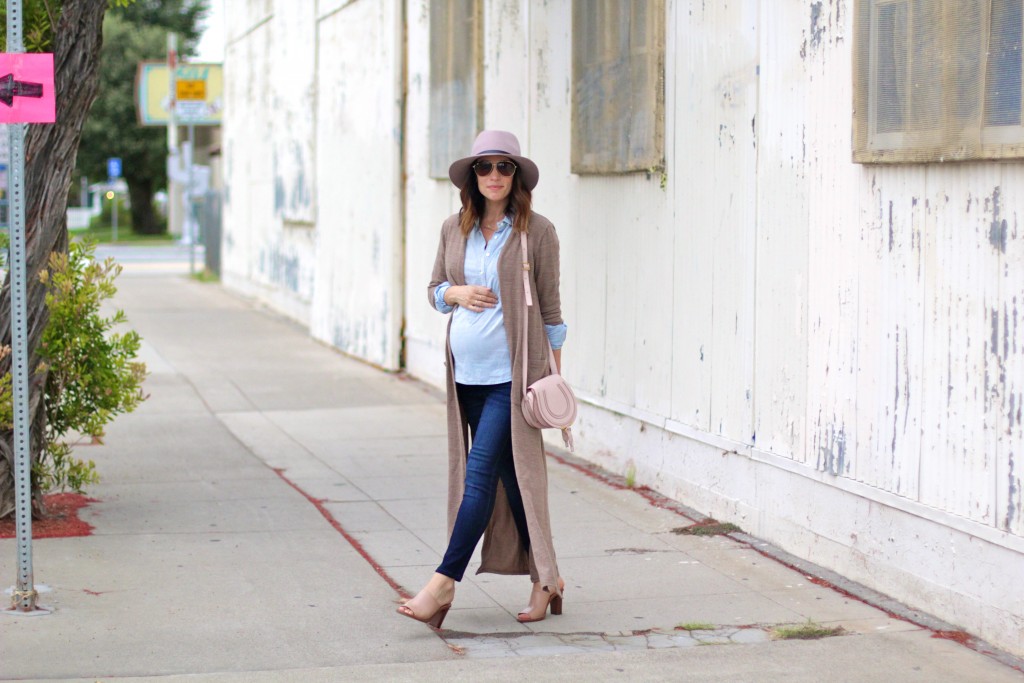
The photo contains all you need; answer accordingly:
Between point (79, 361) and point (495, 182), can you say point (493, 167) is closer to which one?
point (495, 182)

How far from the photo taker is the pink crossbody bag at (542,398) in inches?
219

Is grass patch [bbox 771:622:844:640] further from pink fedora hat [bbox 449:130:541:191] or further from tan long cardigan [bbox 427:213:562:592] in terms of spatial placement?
pink fedora hat [bbox 449:130:541:191]

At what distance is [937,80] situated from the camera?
5742mm

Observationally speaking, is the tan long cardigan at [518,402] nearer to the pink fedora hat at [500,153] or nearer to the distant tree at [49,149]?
the pink fedora hat at [500,153]

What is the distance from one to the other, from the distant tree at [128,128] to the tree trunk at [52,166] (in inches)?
1888

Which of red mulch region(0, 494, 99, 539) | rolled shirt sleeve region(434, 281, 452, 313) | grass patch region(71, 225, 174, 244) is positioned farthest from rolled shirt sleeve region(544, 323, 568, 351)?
grass patch region(71, 225, 174, 244)

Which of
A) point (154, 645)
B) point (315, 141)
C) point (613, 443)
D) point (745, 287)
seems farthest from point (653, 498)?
point (315, 141)

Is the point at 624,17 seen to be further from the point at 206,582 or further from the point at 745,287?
the point at 206,582

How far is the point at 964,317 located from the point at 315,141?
1360cm

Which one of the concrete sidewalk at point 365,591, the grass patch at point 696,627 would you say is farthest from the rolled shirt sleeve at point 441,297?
the grass patch at point 696,627

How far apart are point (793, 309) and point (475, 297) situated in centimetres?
182

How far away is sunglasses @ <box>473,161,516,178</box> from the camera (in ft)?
18.8

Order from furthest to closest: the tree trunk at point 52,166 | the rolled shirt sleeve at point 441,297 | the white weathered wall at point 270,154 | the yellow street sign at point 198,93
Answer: the yellow street sign at point 198,93 → the white weathered wall at point 270,154 → the tree trunk at point 52,166 → the rolled shirt sleeve at point 441,297

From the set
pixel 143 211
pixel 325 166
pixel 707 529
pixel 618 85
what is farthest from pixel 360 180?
pixel 143 211
